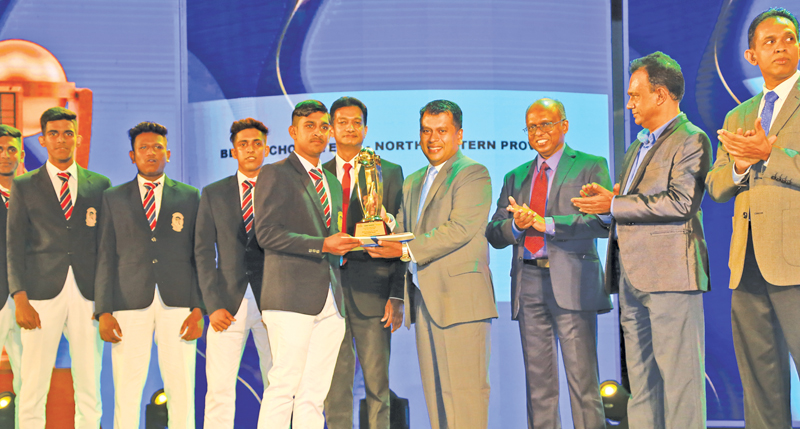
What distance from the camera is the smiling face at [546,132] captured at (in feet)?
12.5

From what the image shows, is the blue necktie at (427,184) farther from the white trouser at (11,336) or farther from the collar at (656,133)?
the white trouser at (11,336)

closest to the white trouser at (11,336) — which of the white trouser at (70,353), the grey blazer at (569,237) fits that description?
the white trouser at (70,353)

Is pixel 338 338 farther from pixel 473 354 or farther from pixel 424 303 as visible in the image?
pixel 473 354

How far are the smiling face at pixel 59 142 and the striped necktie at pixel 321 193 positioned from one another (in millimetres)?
1843

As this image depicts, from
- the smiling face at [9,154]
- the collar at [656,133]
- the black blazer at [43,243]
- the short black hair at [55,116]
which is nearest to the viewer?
the collar at [656,133]

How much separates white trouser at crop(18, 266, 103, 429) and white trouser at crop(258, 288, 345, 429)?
1.42 meters

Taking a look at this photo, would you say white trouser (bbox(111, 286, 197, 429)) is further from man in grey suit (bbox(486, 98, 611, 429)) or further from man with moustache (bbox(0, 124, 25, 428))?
man in grey suit (bbox(486, 98, 611, 429))

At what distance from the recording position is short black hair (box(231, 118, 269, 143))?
418cm

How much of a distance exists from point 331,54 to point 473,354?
233 cm

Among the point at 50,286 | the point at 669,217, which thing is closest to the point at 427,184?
the point at 669,217

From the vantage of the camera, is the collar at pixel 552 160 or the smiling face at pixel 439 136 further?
the collar at pixel 552 160

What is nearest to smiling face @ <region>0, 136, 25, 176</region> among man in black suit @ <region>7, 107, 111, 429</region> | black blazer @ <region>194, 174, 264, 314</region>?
man in black suit @ <region>7, 107, 111, 429</region>

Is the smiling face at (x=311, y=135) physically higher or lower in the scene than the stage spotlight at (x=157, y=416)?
higher

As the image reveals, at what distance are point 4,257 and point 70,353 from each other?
2.68ft
